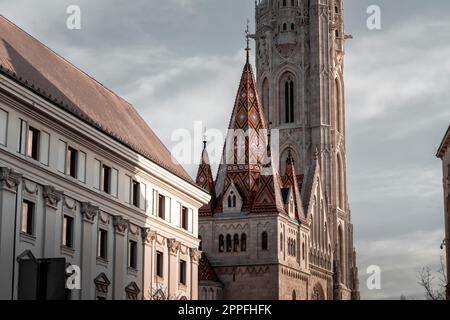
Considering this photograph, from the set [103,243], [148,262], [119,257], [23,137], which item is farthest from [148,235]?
[23,137]

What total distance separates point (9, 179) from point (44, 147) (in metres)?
3.08

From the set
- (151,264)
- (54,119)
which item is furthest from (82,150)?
(151,264)

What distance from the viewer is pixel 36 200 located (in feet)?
106

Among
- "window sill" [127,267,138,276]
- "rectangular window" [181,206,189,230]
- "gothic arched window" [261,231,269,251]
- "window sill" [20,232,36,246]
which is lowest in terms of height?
"window sill" [127,267,138,276]

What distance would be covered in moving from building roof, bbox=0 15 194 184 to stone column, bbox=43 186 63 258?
10.3 feet

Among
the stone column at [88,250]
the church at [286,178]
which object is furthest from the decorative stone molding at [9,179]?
the church at [286,178]

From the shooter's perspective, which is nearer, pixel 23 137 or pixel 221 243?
pixel 23 137

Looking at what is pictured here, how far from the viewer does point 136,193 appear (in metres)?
41.2

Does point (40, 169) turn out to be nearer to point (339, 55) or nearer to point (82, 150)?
point (82, 150)

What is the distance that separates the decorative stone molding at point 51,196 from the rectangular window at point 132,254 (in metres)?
7.17

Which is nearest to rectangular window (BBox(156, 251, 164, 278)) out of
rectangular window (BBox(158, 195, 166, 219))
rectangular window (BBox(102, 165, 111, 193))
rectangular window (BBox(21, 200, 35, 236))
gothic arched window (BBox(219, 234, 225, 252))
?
Answer: rectangular window (BBox(158, 195, 166, 219))

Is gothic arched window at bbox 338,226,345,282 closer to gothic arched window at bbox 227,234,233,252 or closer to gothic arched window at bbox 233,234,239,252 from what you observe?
gothic arched window at bbox 233,234,239,252

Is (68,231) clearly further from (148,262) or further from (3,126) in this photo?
(148,262)

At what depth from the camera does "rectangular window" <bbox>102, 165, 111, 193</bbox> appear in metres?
38.2
